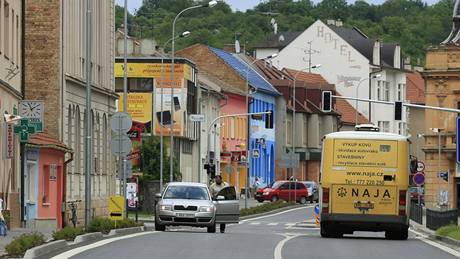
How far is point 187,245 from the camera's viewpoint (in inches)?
1194

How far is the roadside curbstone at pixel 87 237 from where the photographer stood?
3146cm

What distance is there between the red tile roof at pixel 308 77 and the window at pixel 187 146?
40499mm

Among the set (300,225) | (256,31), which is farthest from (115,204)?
(256,31)

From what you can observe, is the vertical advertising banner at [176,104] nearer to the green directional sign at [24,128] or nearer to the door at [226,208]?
the door at [226,208]

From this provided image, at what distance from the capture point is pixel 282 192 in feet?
337

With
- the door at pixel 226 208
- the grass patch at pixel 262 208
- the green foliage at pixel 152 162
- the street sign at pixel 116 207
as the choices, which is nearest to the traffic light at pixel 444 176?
the grass patch at pixel 262 208

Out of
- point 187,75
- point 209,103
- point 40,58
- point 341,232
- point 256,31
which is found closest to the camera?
point 341,232

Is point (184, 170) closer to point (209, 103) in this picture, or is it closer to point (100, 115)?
point (209, 103)

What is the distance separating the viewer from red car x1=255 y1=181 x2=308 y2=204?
10162cm

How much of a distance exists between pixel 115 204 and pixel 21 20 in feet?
32.7

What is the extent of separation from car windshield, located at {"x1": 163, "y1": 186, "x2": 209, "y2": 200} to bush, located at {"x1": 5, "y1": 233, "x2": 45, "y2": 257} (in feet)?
56.8

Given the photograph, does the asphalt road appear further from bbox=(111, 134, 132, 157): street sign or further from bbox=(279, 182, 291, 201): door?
bbox=(279, 182, 291, 201): door

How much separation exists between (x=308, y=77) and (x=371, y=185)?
339ft

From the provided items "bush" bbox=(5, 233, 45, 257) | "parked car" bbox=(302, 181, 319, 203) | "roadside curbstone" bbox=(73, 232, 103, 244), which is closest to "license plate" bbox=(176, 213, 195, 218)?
"roadside curbstone" bbox=(73, 232, 103, 244)
